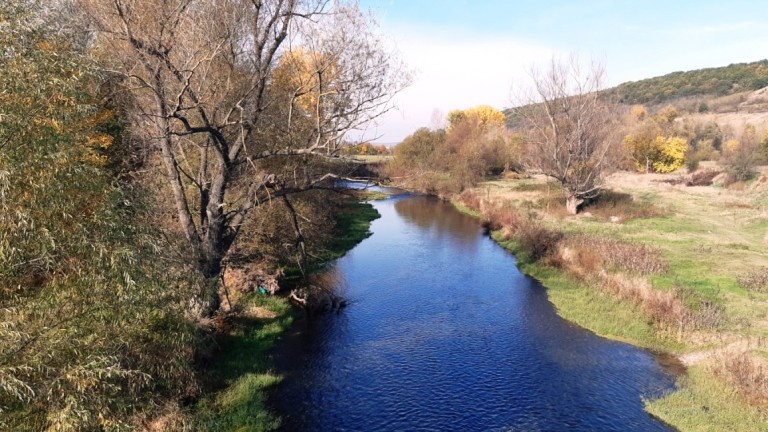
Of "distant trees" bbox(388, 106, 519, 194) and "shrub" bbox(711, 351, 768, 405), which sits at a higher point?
"distant trees" bbox(388, 106, 519, 194)

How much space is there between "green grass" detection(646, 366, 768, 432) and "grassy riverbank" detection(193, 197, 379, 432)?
1388 cm

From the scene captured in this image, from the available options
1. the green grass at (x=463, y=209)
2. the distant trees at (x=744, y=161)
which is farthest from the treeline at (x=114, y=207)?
the distant trees at (x=744, y=161)

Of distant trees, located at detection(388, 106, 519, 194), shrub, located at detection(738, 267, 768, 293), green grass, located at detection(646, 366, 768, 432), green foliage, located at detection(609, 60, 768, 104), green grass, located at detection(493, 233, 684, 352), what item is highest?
green foliage, located at detection(609, 60, 768, 104)

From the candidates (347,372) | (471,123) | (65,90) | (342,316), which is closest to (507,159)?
(471,123)

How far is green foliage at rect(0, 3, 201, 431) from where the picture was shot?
8852mm

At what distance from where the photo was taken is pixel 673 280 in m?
27.2

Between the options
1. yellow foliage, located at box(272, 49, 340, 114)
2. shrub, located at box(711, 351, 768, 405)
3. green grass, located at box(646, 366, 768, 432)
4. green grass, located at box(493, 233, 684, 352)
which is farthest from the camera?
green grass, located at box(493, 233, 684, 352)

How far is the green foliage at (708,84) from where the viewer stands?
15700 cm

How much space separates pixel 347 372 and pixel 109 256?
1214 cm

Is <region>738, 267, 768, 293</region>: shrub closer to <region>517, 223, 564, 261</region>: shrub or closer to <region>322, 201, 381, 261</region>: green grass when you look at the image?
<region>517, 223, 564, 261</region>: shrub

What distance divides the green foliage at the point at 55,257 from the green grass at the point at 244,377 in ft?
17.7

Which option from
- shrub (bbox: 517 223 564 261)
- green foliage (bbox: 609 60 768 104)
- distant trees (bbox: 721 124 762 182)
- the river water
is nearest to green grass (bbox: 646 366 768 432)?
the river water

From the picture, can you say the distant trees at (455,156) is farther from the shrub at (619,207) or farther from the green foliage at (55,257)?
the green foliage at (55,257)

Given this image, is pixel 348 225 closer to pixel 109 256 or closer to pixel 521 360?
pixel 521 360
